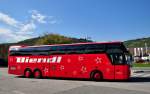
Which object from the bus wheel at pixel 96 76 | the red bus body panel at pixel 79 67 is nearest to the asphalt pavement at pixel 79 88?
the red bus body panel at pixel 79 67

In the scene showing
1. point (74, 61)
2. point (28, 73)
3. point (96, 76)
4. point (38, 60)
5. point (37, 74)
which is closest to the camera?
point (96, 76)

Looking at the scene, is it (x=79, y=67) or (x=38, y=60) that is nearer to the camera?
(x=79, y=67)

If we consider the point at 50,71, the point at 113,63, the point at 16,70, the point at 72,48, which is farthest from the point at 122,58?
the point at 16,70

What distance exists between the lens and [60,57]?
2648cm

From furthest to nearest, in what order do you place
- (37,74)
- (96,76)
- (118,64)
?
1. (37,74)
2. (96,76)
3. (118,64)

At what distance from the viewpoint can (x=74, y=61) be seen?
25.5m

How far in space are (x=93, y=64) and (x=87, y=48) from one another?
4.42ft

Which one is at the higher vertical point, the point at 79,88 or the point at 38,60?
the point at 38,60

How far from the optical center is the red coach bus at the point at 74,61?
2302 centimetres

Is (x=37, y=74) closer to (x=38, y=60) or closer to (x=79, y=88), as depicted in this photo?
(x=38, y=60)

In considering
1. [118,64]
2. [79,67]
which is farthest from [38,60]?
[118,64]

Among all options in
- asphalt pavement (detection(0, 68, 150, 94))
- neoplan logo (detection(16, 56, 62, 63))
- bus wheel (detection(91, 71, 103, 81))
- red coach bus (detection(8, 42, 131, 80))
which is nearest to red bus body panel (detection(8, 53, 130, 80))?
red coach bus (detection(8, 42, 131, 80))

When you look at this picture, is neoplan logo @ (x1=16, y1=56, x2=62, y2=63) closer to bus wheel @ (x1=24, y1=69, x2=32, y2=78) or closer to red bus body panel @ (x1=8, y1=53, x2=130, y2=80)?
red bus body panel @ (x1=8, y1=53, x2=130, y2=80)

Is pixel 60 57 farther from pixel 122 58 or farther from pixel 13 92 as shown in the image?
pixel 13 92
